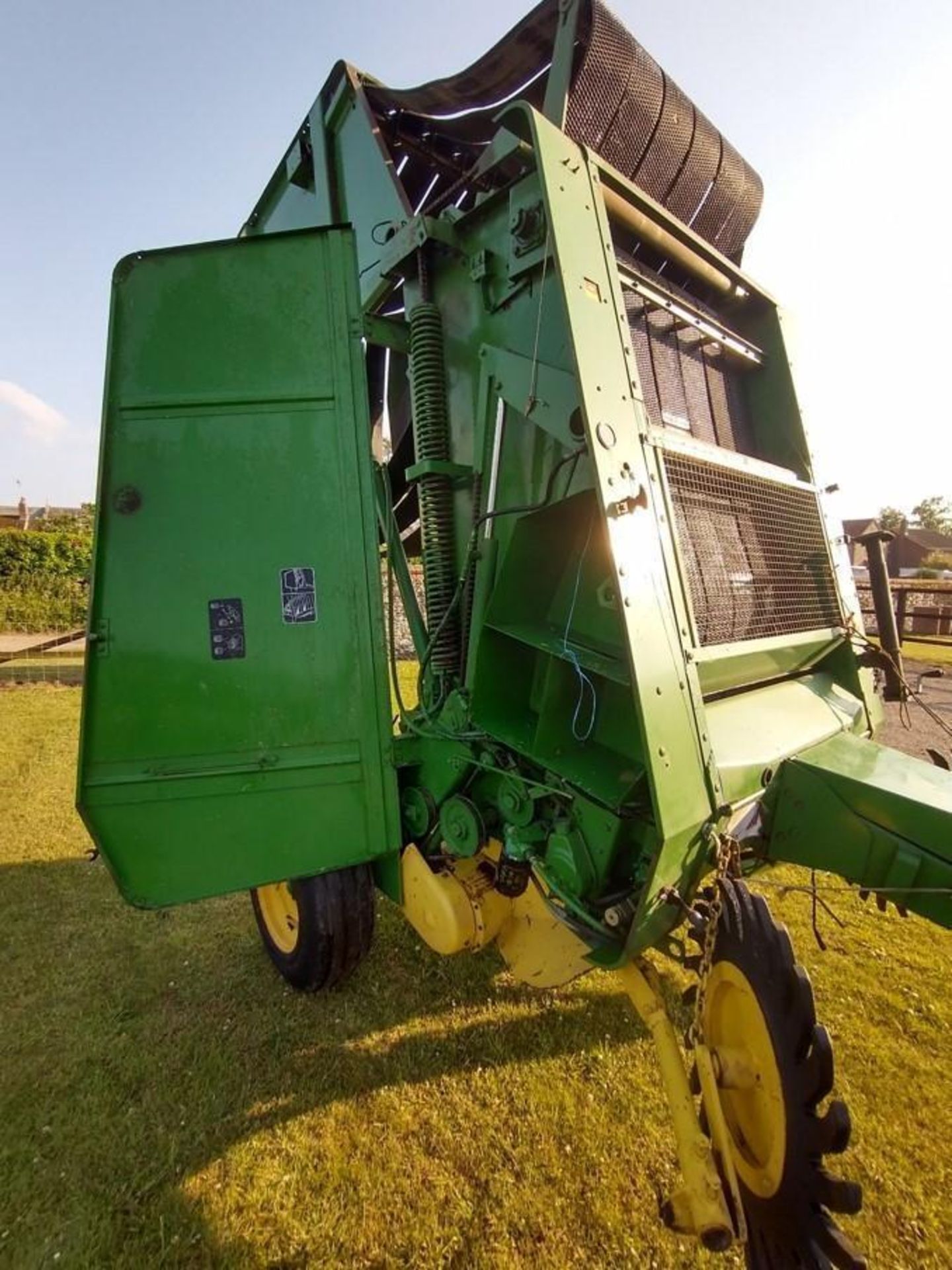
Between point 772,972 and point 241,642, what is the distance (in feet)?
6.41

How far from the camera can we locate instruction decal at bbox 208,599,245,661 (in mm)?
2273

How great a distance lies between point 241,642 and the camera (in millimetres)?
2295

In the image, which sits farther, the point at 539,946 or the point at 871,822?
the point at 539,946

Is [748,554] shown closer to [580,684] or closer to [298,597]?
[580,684]

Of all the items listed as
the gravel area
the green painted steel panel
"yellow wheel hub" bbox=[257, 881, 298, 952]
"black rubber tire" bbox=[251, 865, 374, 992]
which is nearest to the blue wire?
the green painted steel panel

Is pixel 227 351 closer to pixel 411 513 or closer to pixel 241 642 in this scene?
pixel 241 642

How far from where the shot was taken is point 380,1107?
7.94 ft

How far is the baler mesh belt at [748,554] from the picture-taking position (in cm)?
229

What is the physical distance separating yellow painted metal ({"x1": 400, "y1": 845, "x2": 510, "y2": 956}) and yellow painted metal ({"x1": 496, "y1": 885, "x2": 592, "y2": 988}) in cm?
6

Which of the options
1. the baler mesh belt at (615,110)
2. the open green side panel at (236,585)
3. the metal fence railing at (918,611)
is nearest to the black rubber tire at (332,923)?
the open green side panel at (236,585)

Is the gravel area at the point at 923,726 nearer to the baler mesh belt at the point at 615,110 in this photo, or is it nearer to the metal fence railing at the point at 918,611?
the metal fence railing at the point at 918,611

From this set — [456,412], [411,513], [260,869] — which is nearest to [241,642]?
[260,869]

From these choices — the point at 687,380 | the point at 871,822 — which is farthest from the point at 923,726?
the point at 871,822

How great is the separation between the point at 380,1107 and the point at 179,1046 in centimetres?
96
